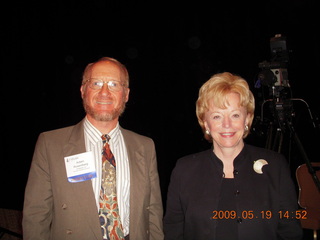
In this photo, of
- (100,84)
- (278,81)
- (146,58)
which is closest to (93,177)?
(100,84)

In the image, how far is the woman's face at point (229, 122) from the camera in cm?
167

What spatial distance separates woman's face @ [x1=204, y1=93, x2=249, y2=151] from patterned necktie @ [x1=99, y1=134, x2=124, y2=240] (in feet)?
2.55

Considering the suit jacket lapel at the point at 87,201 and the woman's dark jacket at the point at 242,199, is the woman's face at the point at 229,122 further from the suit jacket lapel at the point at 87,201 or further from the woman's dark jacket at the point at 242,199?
the suit jacket lapel at the point at 87,201

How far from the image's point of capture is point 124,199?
1777 mm

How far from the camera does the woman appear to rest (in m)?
1.61

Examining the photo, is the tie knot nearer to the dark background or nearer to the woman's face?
the woman's face

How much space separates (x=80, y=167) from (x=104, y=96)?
54 cm

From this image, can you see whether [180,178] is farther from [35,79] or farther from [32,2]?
[32,2]

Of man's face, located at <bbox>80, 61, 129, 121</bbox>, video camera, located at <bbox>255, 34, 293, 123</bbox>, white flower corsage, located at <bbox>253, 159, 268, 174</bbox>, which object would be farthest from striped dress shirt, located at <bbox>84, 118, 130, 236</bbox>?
video camera, located at <bbox>255, 34, 293, 123</bbox>

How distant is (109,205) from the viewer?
167cm

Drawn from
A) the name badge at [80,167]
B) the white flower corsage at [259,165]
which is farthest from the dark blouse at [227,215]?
the name badge at [80,167]

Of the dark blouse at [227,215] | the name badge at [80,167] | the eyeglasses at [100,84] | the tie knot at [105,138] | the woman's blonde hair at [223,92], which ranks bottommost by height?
the dark blouse at [227,215]

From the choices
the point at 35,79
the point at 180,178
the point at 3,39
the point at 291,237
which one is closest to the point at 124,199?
the point at 180,178

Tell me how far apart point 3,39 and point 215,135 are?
4.52 m
